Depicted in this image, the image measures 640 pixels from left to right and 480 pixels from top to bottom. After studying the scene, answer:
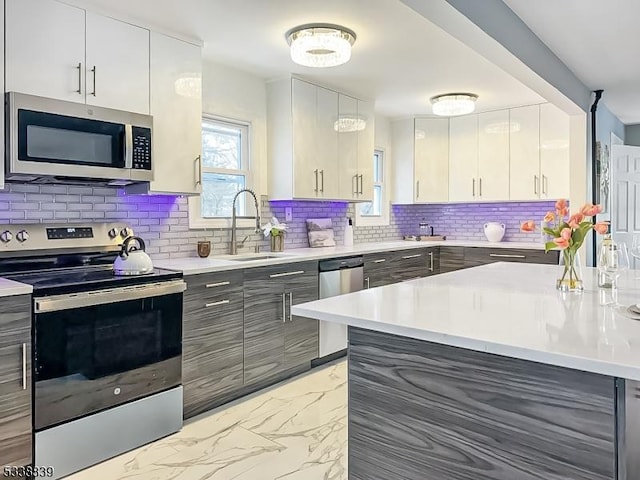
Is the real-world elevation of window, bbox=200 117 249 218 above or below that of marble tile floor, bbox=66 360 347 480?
above

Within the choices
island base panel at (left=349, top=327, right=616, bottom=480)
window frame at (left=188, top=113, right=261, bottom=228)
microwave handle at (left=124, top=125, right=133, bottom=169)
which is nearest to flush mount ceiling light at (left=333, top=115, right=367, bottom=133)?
window frame at (left=188, top=113, right=261, bottom=228)

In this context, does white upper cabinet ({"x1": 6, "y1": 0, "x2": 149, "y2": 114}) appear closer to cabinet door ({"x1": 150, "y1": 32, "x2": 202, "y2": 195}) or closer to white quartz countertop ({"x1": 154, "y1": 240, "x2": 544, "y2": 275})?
cabinet door ({"x1": 150, "y1": 32, "x2": 202, "y2": 195})

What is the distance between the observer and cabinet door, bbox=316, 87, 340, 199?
4148 millimetres

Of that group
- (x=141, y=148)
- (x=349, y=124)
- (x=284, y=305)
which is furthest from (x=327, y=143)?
(x=141, y=148)

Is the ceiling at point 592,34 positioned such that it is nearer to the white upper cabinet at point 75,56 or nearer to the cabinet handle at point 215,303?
the white upper cabinet at point 75,56

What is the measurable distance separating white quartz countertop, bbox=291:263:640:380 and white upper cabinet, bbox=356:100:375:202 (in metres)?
2.43

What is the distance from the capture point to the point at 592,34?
10.4 ft

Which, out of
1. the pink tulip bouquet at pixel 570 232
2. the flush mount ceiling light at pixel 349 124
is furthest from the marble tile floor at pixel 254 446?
the flush mount ceiling light at pixel 349 124

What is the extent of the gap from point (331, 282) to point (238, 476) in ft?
5.94

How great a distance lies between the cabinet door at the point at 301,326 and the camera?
350cm

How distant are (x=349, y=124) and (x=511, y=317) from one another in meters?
3.22

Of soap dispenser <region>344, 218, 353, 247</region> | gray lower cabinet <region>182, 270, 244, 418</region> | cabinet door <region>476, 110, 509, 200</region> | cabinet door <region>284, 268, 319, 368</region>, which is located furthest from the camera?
cabinet door <region>476, 110, 509, 200</region>

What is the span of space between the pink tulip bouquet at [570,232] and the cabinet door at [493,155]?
323 centimetres

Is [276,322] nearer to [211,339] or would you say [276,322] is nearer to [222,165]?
[211,339]
